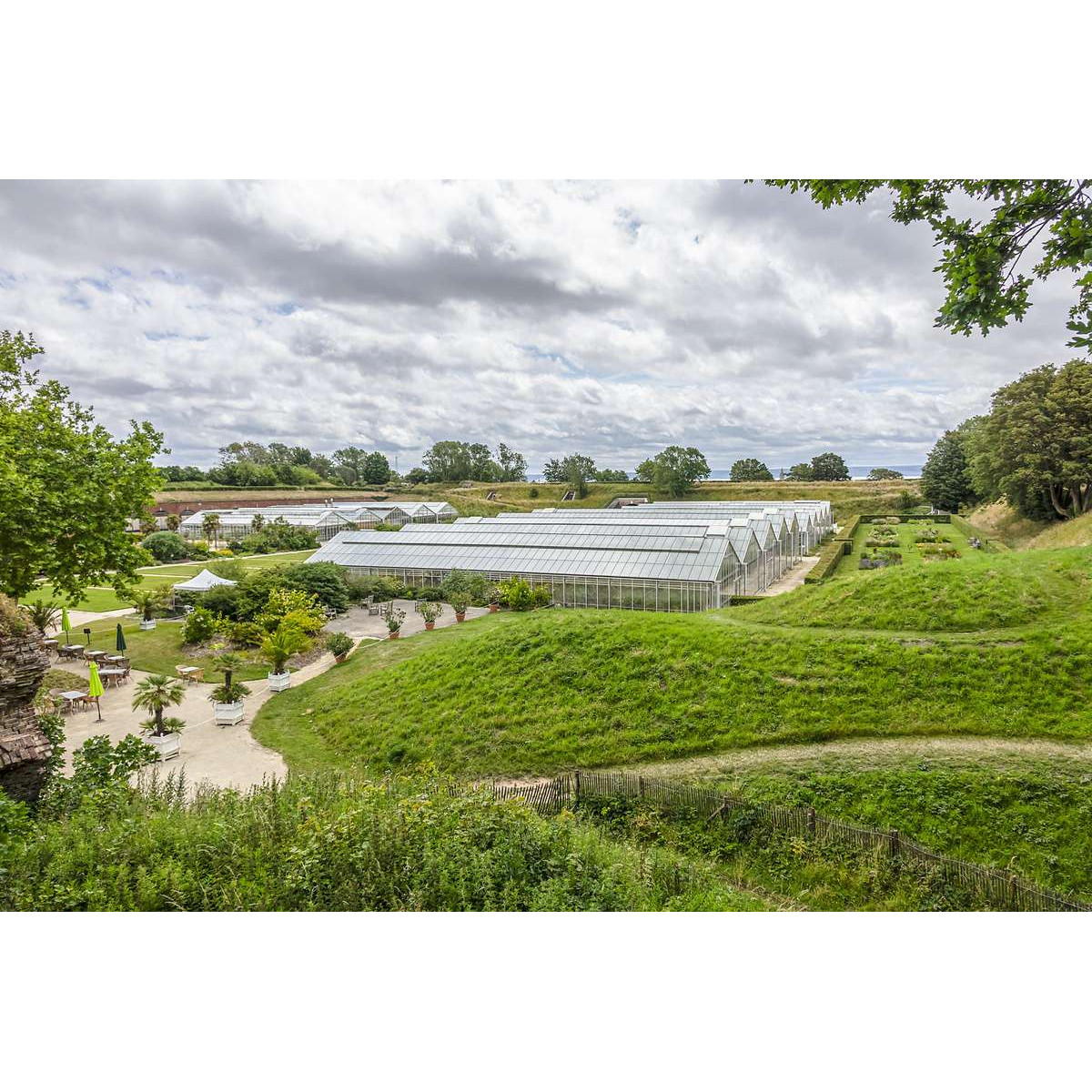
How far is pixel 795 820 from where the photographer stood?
7629mm

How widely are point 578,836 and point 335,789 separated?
323 cm

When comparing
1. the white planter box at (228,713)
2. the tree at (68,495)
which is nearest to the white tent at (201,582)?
the white planter box at (228,713)

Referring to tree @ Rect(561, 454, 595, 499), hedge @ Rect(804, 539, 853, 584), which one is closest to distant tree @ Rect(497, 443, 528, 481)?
tree @ Rect(561, 454, 595, 499)

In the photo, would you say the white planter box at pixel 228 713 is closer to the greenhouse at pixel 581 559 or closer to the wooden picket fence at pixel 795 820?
the wooden picket fence at pixel 795 820

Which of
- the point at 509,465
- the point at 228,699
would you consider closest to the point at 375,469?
the point at 509,465

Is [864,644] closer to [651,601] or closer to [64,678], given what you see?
[651,601]

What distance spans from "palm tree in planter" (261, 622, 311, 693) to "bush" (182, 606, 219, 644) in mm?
4689

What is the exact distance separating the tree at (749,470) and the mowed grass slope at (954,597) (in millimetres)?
59506

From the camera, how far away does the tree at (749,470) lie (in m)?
73.1

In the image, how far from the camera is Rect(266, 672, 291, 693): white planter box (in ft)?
55.9

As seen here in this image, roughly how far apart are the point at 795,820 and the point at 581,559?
17808 mm

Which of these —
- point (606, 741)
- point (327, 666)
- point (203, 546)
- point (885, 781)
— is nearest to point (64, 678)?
point (327, 666)

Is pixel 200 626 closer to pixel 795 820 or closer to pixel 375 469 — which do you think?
pixel 795 820

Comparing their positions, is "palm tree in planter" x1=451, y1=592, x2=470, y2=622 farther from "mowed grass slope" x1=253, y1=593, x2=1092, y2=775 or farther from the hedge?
the hedge
